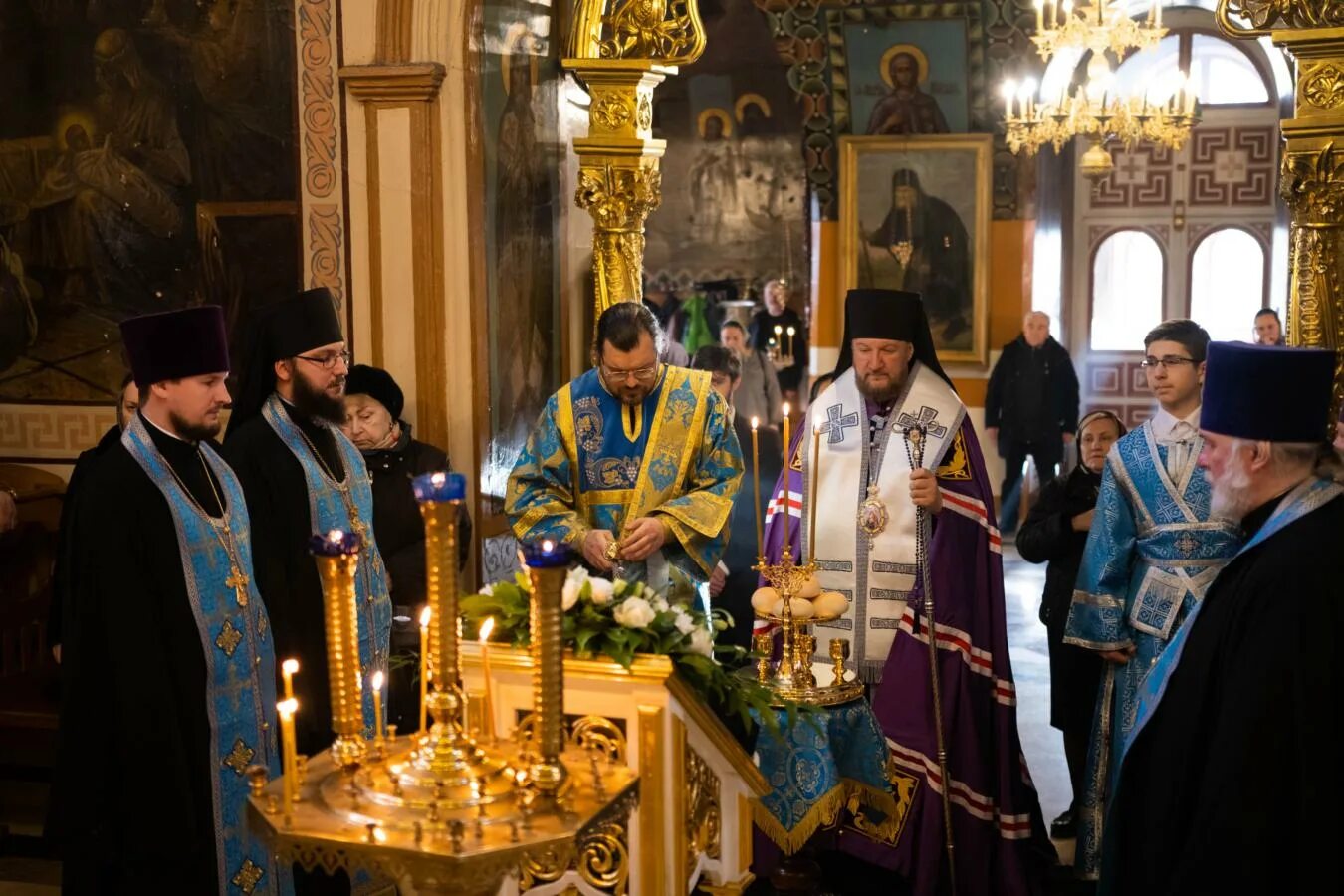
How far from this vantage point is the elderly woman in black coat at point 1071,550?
5270 millimetres

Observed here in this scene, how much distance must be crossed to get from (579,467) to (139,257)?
7.81ft

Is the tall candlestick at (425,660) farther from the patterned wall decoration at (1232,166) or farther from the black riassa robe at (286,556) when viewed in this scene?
the patterned wall decoration at (1232,166)

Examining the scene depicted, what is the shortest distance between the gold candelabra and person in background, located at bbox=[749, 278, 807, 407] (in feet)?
29.4

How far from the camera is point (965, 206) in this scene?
40.4 ft

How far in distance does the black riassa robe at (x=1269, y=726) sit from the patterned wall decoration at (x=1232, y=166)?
1194cm

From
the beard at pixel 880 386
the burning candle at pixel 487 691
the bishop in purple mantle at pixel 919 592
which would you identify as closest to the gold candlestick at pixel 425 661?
the burning candle at pixel 487 691

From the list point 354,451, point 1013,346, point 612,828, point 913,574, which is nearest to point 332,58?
point 354,451

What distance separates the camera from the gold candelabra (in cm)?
238

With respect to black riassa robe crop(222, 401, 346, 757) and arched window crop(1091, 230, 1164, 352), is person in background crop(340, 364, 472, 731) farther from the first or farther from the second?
arched window crop(1091, 230, 1164, 352)

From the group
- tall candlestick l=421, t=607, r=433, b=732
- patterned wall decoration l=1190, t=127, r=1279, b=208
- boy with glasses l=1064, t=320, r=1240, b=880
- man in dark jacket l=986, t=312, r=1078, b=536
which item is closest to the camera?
tall candlestick l=421, t=607, r=433, b=732

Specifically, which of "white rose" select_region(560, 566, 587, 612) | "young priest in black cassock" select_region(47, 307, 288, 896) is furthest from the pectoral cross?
"white rose" select_region(560, 566, 587, 612)

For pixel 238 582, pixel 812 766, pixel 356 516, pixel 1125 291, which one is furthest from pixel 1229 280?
pixel 238 582

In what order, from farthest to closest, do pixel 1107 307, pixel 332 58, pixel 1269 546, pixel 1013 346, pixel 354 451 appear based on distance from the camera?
pixel 1107 307 < pixel 1013 346 < pixel 332 58 < pixel 354 451 < pixel 1269 546

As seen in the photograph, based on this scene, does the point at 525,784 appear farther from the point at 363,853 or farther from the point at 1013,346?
the point at 1013,346
